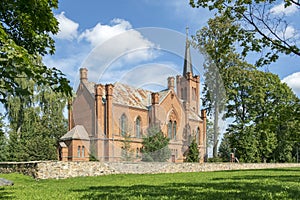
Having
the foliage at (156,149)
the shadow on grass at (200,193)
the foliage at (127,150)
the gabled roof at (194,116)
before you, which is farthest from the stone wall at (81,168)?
the gabled roof at (194,116)

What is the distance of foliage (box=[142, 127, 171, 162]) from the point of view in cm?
3008

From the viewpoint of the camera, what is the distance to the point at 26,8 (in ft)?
17.4

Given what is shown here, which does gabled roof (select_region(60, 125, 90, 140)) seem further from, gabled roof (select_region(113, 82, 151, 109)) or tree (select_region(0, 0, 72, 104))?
tree (select_region(0, 0, 72, 104))

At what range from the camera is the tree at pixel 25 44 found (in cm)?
369

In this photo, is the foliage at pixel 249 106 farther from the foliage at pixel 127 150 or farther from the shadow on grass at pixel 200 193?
the shadow on grass at pixel 200 193

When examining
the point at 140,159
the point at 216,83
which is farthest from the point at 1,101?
the point at 216,83

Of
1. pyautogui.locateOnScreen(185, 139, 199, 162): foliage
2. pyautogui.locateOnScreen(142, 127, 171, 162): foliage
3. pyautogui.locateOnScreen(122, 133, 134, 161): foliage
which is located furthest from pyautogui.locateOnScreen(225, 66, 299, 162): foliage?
pyautogui.locateOnScreen(122, 133, 134, 161): foliage

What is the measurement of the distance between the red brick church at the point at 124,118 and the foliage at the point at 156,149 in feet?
2.96

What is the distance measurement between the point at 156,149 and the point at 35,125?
13.8m

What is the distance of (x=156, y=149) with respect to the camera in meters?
30.4

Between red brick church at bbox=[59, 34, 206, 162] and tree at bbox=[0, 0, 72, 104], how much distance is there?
25017 mm

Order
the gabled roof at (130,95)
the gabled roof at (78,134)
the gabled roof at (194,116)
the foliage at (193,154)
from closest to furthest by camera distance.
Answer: the gabled roof at (78,134), the foliage at (193,154), the gabled roof at (130,95), the gabled roof at (194,116)

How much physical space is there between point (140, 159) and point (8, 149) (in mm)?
13559

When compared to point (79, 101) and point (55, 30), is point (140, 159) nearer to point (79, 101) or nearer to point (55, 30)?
point (79, 101)
